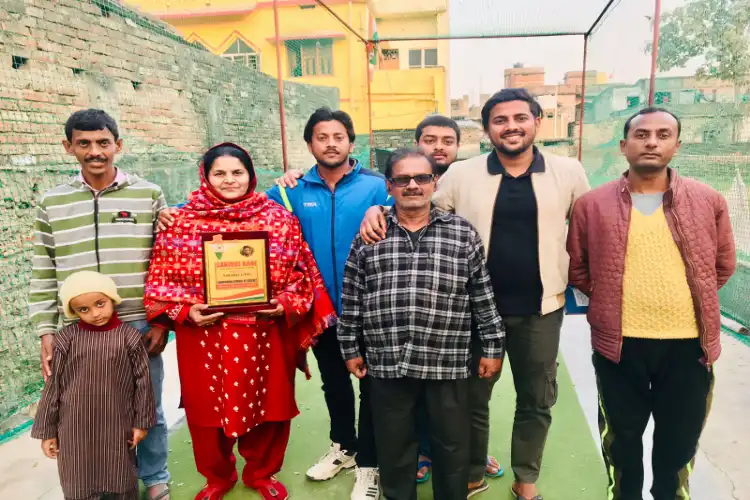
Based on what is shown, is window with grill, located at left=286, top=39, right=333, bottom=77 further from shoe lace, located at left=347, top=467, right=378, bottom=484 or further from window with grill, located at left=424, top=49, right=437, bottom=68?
shoe lace, located at left=347, top=467, right=378, bottom=484

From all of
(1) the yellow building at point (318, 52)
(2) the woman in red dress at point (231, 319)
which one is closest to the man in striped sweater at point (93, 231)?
(2) the woman in red dress at point (231, 319)

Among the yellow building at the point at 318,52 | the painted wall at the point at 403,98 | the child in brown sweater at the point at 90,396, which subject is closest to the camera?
the child in brown sweater at the point at 90,396

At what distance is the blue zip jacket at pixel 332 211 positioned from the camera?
252cm

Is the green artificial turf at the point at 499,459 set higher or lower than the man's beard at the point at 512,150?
lower

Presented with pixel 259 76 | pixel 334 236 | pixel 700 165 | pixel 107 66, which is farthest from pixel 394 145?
pixel 334 236

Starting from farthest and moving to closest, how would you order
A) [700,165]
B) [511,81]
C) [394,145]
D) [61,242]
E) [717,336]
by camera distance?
[511,81], [394,145], [700,165], [61,242], [717,336]

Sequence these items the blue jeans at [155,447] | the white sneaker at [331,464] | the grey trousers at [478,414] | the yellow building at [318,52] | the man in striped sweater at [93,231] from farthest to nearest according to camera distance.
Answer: the yellow building at [318,52]
the white sneaker at [331,464]
the blue jeans at [155,447]
the grey trousers at [478,414]
the man in striped sweater at [93,231]

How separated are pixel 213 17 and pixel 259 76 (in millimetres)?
10773

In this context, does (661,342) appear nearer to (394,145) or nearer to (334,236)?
(334,236)

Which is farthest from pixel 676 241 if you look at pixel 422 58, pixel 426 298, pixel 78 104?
pixel 422 58

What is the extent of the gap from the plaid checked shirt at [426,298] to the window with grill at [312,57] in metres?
13.9

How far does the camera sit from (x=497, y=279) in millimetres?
2270

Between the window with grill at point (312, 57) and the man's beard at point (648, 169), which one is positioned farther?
the window with grill at point (312, 57)

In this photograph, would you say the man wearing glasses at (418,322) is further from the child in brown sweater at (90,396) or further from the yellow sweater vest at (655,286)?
A: the child in brown sweater at (90,396)
